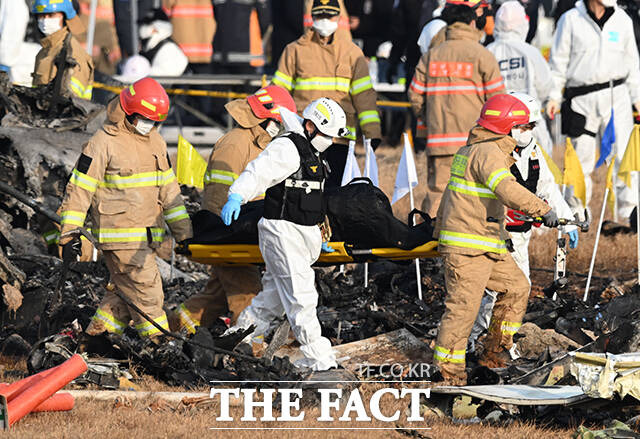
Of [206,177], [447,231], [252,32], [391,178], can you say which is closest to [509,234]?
[447,231]

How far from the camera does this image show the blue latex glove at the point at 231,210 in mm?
8562

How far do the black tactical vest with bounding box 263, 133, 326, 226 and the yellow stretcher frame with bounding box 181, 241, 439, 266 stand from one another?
0.56 m

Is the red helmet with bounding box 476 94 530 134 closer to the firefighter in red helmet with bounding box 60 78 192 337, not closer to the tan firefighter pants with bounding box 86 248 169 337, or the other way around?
the firefighter in red helmet with bounding box 60 78 192 337

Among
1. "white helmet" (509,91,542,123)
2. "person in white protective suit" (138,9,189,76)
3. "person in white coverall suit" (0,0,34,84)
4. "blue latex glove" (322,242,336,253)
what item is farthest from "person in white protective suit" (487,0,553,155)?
"person in white protective suit" (138,9,189,76)

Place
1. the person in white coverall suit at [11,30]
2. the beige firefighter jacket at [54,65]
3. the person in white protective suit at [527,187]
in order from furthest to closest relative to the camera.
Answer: the person in white coverall suit at [11,30] → the beige firefighter jacket at [54,65] → the person in white protective suit at [527,187]

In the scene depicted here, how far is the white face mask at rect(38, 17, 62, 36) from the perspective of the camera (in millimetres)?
13055

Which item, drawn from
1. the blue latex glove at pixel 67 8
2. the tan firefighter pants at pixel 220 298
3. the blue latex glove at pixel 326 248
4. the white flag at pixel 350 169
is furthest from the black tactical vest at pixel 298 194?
the blue latex glove at pixel 67 8

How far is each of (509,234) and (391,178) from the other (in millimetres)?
6258

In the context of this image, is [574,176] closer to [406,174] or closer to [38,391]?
[406,174]

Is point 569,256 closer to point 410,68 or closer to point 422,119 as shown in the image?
point 422,119

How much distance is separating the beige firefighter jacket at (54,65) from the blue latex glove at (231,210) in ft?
16.2

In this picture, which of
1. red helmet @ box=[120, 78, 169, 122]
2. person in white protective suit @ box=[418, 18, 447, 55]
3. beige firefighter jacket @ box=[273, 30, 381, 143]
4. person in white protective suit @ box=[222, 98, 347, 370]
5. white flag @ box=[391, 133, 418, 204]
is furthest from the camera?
person in white protective suit @ box=[418, 18, 447, 55]

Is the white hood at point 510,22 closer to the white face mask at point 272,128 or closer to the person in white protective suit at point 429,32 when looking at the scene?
the person in white protective suit at point 429,32

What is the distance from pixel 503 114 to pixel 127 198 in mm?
2588
